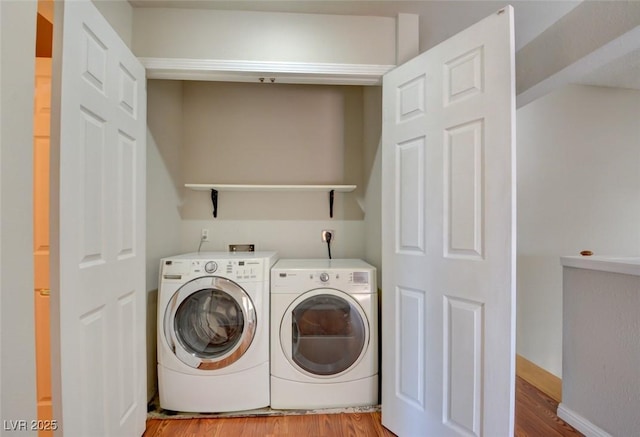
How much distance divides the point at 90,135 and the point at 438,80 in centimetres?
152

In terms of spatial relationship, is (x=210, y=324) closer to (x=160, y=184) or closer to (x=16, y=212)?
(x=160, y=184)

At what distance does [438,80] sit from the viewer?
1.41m

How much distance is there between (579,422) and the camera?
167 cm

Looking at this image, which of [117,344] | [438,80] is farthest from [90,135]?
[438,80]

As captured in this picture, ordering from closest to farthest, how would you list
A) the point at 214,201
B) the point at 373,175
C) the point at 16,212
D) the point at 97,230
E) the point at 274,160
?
the point at 16,212, the point at 97,230, the point at 373,175, the point at 214,201, the point at 274,160

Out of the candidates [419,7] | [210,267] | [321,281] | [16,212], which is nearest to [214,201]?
[210,267]

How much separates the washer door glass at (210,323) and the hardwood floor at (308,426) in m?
0.33

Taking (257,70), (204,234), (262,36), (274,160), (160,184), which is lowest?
(204,234)

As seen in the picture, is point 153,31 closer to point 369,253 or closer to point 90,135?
point 90,135

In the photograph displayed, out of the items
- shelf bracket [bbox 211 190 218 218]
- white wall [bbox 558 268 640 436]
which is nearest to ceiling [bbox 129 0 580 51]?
shelf bracket [bbox 211 190 218 218]

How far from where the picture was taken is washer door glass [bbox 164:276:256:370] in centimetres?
173

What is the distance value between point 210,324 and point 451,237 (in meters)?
1.47

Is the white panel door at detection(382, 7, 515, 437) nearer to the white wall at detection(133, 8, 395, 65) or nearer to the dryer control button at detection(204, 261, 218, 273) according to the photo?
the white wall at detection(133, 8, 395, 65)

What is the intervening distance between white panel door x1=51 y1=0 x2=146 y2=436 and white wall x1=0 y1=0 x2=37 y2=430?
0.13 meters
